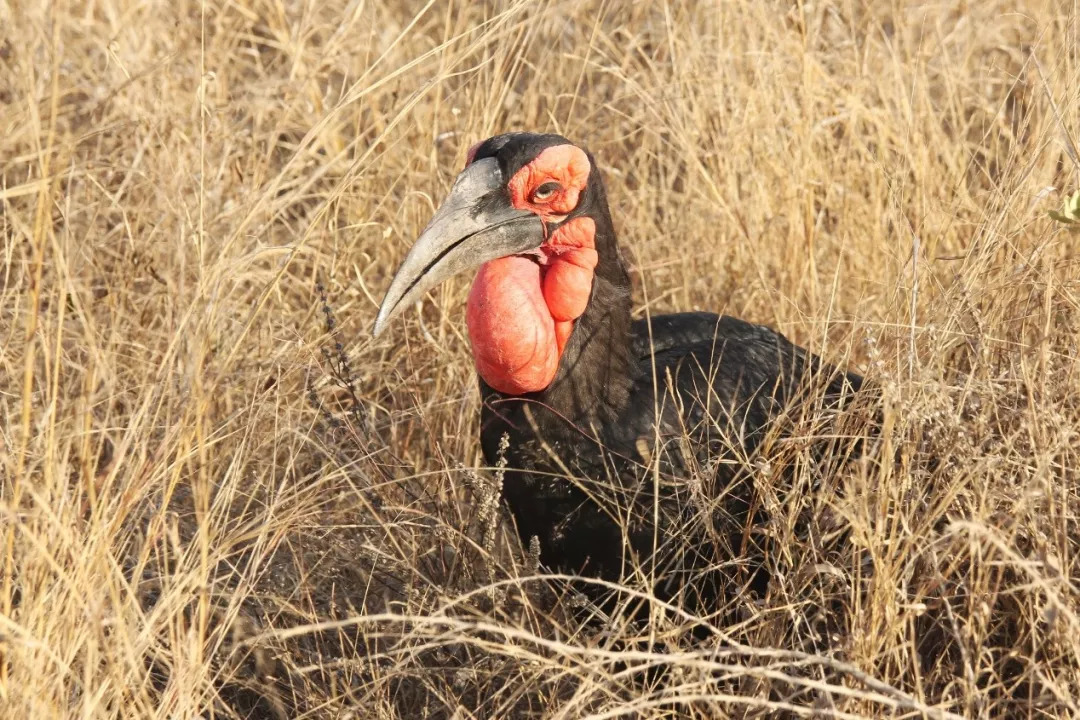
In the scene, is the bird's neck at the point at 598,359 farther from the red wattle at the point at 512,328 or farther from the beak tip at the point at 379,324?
the beak tip at the point at 379,324

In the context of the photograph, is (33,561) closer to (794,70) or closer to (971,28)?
(794,70)

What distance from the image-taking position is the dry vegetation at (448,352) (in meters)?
2.06

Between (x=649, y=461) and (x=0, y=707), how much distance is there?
120 centimetres

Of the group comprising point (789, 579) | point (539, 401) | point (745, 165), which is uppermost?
point (745, 165)

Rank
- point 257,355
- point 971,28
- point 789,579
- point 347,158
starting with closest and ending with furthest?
point 789,579 → point 257,355 → point 347,158 → point 971,28

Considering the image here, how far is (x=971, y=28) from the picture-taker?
4293mm

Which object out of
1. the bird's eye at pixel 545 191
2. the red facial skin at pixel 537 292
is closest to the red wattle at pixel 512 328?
the red facial skin at pixel 537 292

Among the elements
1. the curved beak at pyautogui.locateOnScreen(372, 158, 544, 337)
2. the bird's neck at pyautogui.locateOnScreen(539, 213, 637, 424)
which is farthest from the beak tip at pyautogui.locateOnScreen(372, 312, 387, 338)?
the bird's neck at pyautogui.locateOnScreen(539, 213, 637, 424)

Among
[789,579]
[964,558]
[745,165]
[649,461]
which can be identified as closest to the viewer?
[964,558]

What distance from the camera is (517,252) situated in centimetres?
261

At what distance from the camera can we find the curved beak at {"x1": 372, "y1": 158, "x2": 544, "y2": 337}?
2516mm

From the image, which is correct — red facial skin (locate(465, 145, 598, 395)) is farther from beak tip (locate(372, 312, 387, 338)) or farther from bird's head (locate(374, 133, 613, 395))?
beak tip (locate(372, 312, 387, 338))

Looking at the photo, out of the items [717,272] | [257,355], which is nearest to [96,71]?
[257,355]

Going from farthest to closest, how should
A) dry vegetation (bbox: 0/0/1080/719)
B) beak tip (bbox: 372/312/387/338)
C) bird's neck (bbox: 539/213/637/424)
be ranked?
bird's neck (bbox: 539/213/637/424) < beak tip (bbox: 372/312/387/338) < dry vegetation (bbox: 0/0/1080/719)
